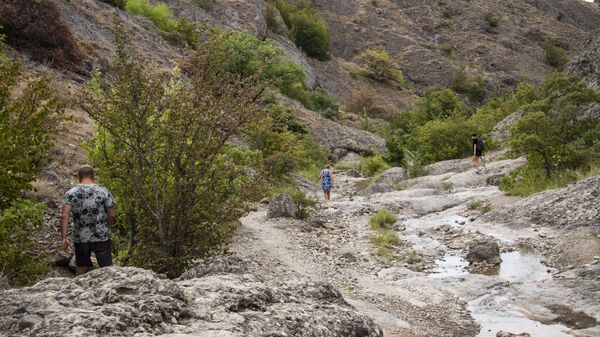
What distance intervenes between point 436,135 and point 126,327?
26.2 metres

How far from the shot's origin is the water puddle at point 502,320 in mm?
6991

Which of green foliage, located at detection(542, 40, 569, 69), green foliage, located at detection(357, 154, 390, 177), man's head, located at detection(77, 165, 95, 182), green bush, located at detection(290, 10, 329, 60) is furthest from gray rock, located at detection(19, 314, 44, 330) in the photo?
green foliage, located at detection(542, 40, 569, 69)

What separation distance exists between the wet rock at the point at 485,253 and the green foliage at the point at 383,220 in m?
3.43

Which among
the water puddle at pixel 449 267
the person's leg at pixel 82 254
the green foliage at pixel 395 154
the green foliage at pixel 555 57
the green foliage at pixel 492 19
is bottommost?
the green foliage at pixel 395 154

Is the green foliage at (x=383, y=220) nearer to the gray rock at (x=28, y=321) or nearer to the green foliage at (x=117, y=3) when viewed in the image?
the gray rock at (x=28, y=321)

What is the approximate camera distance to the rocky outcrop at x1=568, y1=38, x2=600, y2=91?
94.0 ft

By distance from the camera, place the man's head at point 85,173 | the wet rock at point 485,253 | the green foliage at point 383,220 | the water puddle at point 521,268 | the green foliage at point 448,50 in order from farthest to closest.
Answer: the green foliage at point 448,50 < the green foliage at point 383,220 < the wet rock at point 485,253 < the water puddle at point 521,268 < the man's head at point 85,173

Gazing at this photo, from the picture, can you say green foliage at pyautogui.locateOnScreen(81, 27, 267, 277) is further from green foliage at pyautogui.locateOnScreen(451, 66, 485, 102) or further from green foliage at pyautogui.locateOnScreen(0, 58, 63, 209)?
green foliage at pyautogui.locateOnScreen(451, 66, 485, 102)

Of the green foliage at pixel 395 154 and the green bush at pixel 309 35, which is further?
the green bush at pixel 309 35

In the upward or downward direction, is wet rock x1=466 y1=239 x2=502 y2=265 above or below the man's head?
below

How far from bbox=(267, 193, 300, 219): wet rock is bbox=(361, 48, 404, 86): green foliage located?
45.1 metres

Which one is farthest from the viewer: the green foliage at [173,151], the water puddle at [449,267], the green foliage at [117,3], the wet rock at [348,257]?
the green foliage at [117,3]

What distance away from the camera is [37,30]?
1947 centimetres

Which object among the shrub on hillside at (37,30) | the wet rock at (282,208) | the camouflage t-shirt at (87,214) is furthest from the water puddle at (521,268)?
the shrub on hillside at (37,30)
